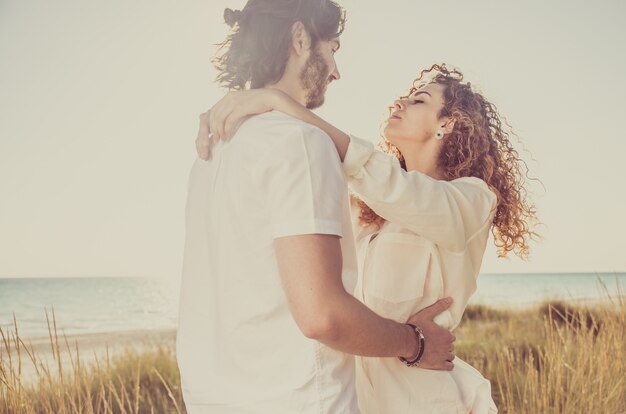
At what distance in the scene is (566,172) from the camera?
84.7 ft

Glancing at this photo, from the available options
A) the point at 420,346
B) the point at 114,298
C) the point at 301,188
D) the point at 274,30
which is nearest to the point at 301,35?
the point at 274,30

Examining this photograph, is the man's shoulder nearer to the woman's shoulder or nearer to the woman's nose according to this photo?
the woman's shoulder

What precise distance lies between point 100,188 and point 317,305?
30810mm

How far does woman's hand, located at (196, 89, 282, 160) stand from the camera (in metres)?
1.21

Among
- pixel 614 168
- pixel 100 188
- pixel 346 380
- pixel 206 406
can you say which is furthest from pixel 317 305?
pixel 100 188

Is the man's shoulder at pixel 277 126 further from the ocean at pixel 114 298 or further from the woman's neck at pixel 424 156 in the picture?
the ocean at pixel 114 298

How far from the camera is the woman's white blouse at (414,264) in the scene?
1.40 m

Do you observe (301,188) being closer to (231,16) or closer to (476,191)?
(231,16)

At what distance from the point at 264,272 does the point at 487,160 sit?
3.68ft

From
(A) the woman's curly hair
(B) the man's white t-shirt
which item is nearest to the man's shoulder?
(B) the man's white t-shirt

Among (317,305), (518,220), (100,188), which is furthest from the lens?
(100,188)

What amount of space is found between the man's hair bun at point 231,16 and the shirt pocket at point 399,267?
1.96 feet

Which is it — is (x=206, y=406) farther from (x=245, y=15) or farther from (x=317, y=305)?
(x=245, y=15)

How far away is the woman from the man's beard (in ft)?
0.22
